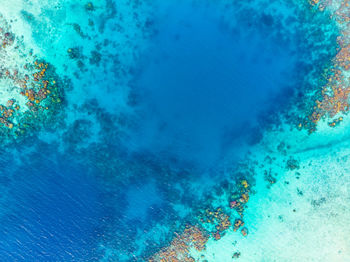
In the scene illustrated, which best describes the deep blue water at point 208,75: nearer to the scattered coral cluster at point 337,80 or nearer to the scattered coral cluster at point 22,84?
the scattered coral cluster at point 337,80

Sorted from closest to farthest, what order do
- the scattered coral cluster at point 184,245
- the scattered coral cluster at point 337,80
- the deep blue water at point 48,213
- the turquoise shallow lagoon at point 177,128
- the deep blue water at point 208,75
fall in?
the scattered coral cluster at point 337,80 → the turquoise shallow lagoon at point 177,128 → the deep blue water at point 208,75 → the scattered coral cluster at point 184,245 → the deep blue water at point 48,213

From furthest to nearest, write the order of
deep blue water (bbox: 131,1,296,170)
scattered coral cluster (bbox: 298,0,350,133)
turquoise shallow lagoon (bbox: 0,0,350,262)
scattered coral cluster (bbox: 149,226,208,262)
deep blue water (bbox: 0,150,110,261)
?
deep blue water (bbox: 0,150,110,261) → scattered coral cluster (bbox: 149,226,208,262) → deep blue water (bbox: 131,1,296,170) → turquoise shallow lagoon (bbox: 0,0,350,262) → scattered coral cluster (bbox: 298,0,350,133)

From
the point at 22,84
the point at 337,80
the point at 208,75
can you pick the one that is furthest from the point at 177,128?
the point at 337,80

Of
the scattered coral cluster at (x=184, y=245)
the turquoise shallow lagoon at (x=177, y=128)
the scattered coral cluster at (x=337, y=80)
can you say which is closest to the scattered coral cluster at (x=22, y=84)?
the turquoise shallow lagoon at (x=177, y=128)

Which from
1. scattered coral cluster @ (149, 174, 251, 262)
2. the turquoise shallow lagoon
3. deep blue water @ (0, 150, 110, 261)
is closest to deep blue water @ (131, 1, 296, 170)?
the turquoise shallow lagoon

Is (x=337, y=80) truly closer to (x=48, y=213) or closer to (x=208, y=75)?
(x=208, y=75)

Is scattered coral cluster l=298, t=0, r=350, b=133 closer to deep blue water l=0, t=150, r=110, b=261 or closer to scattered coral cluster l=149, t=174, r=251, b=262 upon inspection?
scattered coral cluster l=149, t=174, r=251, b=262
